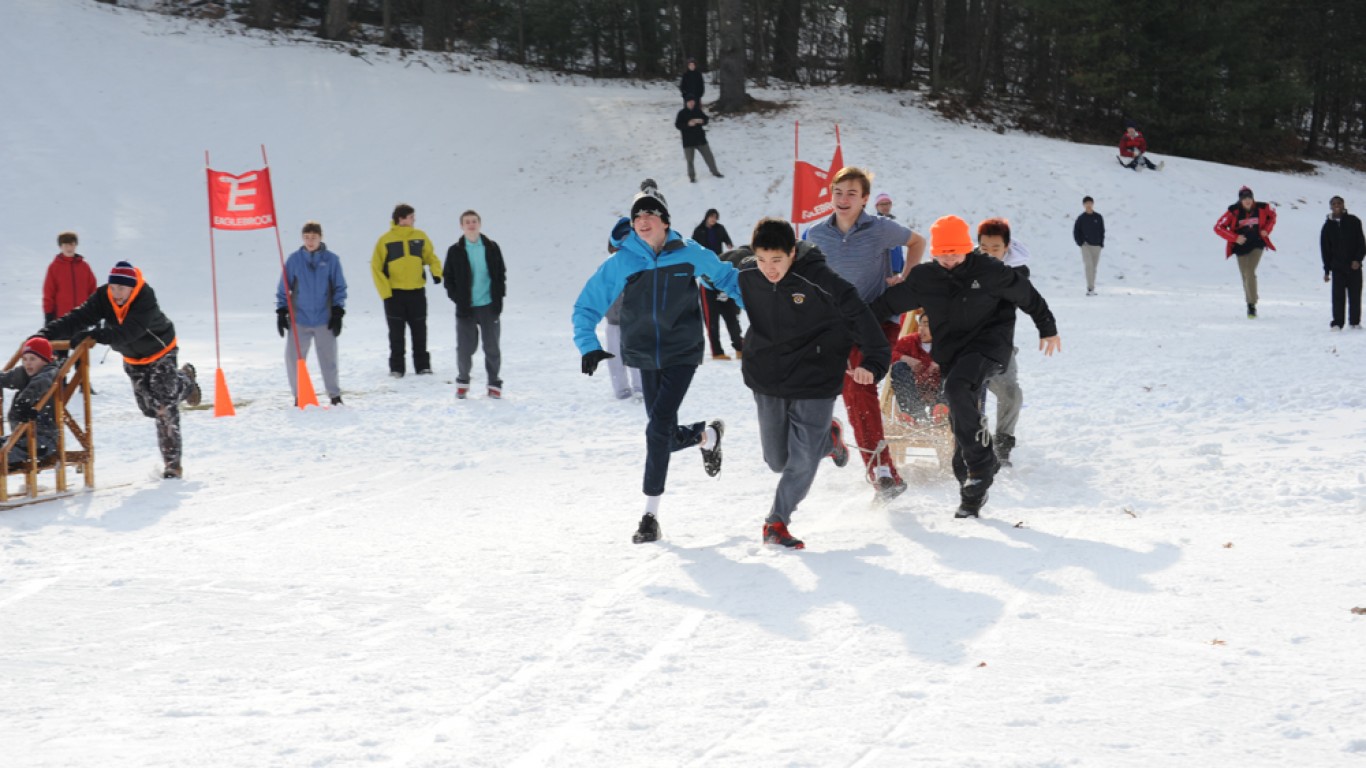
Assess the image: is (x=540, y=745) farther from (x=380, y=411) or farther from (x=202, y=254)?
(x=202, y=254)

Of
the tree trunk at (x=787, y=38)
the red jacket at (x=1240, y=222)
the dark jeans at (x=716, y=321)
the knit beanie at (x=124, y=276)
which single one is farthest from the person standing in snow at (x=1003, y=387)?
the tree trunk at (x=787, y=38)

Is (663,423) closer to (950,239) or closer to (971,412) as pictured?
(971,412)

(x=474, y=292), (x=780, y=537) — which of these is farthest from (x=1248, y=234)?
(x=780, y=537)

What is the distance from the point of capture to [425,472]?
Answer: 8.80 m

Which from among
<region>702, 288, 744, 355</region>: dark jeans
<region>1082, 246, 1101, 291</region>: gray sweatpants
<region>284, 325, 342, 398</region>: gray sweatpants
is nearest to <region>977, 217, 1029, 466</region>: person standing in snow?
<region>702, 288, 744, 355</region>: dark jeans

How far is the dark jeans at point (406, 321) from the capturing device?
43.2 feet

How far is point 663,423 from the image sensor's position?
6.36 metres

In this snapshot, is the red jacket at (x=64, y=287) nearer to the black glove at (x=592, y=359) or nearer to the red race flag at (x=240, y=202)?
the red race flag at (x=240, y=202)

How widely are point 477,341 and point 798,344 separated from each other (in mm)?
6656

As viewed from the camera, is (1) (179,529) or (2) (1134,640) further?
(1) (179,529)

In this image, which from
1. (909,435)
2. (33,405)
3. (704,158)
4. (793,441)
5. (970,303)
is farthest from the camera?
(704,158)

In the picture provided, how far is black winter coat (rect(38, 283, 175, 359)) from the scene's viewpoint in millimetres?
8508

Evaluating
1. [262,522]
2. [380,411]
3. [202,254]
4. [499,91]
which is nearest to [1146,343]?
[380,411]

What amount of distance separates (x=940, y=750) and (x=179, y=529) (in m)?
5.11
